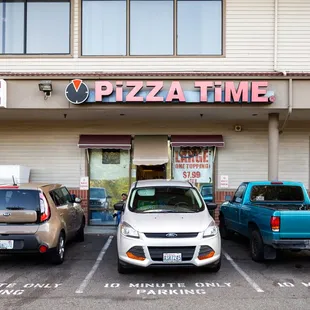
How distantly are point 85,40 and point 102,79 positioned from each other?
2.93m

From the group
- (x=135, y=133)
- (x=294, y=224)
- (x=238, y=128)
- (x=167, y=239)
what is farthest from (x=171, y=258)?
(x=238, y=128)

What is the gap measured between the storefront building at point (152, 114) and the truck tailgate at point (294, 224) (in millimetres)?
4259

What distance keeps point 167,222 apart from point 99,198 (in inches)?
276

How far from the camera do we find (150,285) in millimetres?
6375

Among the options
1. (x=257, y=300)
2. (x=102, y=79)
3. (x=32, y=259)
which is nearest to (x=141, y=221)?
(x=257, y=300)

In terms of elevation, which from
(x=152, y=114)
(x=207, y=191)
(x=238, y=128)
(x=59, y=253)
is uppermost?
(x=152, y=114)

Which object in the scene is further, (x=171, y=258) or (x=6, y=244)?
(x=6, y=244)

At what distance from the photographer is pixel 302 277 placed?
6.94 m

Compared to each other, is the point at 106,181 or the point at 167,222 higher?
the point at 106,181

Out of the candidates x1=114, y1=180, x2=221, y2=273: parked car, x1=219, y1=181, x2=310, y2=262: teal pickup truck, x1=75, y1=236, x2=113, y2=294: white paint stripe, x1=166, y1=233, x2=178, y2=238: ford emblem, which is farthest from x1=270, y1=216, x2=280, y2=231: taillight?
x1=75, y1=236, x2=113, y2=294: white paint stripe

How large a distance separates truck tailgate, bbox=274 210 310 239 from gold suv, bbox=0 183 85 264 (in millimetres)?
4189

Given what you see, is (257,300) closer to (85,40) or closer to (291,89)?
(291,89)

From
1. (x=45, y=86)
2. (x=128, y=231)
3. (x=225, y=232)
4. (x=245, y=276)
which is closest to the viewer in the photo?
(x=128, y=231)

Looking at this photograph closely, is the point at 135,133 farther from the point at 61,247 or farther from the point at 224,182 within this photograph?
the point at 61,247
